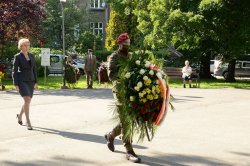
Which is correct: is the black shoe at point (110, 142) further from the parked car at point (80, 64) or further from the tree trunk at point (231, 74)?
the parked car at point (80, 64)

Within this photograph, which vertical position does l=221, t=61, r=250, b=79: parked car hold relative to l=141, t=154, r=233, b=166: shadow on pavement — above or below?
above

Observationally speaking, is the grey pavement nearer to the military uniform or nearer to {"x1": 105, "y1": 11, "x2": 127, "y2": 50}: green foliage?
the military uniform

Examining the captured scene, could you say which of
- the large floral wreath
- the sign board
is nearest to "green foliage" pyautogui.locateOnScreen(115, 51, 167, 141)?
the large floral wreath

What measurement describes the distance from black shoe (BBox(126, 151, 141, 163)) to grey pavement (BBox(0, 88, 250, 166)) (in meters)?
0.09

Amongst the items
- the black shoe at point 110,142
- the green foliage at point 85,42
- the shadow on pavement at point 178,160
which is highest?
the green foliage at point 85,42

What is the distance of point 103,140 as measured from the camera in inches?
318

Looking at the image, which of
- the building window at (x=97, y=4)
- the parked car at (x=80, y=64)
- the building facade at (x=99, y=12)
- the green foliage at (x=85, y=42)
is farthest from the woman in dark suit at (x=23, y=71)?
the building window at (x=97, y=4)

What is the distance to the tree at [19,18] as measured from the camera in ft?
69.5

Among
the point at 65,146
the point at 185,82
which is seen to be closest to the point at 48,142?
the point at 65,146

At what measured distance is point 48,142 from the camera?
311 inches

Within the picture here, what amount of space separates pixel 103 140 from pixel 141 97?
2.18 meters

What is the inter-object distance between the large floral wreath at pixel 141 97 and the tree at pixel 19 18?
52.3ft

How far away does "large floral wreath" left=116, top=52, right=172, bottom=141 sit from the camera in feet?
20.5

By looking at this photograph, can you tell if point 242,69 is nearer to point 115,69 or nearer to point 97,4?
point 97,4
